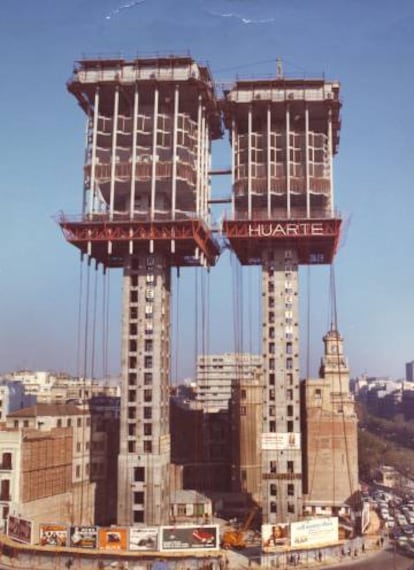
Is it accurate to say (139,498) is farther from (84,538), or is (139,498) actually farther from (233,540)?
(233,540)

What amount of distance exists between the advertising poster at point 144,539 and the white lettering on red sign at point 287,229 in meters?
44.7

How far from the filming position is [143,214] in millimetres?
100688

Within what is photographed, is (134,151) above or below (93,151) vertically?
below

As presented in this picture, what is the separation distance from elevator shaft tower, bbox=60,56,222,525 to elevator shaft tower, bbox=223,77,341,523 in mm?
7082

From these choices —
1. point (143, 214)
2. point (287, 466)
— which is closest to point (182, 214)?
point (143, 214)

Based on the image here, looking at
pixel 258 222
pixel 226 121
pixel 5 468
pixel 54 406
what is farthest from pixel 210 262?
pixel 5 468

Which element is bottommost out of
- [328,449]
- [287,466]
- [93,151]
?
[287,466]

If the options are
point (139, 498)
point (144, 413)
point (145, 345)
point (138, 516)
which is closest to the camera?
point (138, 516)

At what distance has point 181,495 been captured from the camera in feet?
355

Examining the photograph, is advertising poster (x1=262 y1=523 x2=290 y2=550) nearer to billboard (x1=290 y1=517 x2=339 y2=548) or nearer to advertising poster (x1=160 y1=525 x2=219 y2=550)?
billboard (x1=290 y1=517 x2=339 y2=548)

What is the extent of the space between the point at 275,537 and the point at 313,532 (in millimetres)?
5179

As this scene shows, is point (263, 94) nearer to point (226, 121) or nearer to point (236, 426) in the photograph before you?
point (226, 121)

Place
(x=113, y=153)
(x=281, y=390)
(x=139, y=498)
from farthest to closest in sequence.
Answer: (x=113, y=153) → (x=281, y=390) → (x=139, y=498)

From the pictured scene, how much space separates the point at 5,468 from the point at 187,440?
45.8 meters
